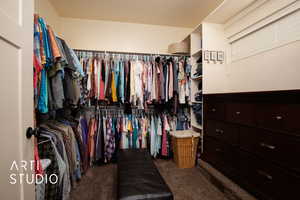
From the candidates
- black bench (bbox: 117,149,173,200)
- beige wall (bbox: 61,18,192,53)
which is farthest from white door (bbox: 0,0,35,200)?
beige wall (bbox: 61,18,192,53)

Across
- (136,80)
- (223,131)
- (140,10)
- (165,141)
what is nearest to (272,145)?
(223,131)

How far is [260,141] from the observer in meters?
1.18

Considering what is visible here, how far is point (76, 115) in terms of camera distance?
2.29 meters

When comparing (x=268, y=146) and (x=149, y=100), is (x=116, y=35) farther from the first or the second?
(x=268, y=146)

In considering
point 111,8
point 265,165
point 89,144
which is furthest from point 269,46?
point 89,144

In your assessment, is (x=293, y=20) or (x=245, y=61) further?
(x=245, y=61)

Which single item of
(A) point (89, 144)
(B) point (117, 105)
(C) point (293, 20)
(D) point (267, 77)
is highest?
(C) point (293, 20)

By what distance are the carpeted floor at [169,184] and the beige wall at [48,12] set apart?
2210 millimetres

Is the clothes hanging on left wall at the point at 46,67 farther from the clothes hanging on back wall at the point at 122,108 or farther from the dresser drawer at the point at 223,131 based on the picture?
the dresser drawer at the point at 223,131

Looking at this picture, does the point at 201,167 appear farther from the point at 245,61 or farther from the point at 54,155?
the point at 54,155

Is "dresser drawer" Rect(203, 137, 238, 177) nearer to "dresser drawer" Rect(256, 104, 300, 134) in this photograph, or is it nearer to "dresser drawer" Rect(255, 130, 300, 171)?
"dresser drawer" Rect(255, 130, 300, 171)

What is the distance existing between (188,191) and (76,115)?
1921mm

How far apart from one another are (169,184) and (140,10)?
Result: 2531 millimetres

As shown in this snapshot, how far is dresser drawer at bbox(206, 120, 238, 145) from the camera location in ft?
4.74
